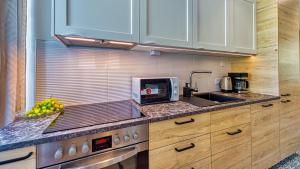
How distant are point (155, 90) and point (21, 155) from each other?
956 mm

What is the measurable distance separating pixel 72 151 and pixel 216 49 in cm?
148

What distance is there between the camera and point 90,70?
1.33 m

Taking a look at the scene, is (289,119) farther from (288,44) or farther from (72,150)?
(72,150)

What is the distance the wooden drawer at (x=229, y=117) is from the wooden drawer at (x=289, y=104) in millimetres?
670

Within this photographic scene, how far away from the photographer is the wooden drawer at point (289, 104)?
1775 mm

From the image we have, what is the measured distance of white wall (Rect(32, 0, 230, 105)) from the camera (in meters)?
1.16

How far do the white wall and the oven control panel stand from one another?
597mm

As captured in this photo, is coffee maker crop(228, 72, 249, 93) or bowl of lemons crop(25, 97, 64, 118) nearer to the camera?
bowl of lemons crop(25, 97, 64, 118)

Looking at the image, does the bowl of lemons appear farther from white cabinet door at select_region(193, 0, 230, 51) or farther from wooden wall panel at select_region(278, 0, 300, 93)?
wooden wall panel at select_region(278, 0, 300, 93)

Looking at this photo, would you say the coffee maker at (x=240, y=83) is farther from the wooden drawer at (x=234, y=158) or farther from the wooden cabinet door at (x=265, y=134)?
the wooden drawer at (x=234, y=158)

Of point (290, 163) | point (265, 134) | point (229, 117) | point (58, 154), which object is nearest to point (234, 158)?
point (229, 117)

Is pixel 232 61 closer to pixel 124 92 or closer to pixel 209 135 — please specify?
pixel 209 135

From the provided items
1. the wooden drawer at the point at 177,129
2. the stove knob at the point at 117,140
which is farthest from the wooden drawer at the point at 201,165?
the stove knob at the point at 117,140

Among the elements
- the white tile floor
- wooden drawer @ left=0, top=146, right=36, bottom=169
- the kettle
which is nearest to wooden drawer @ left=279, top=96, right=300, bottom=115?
the kettle
